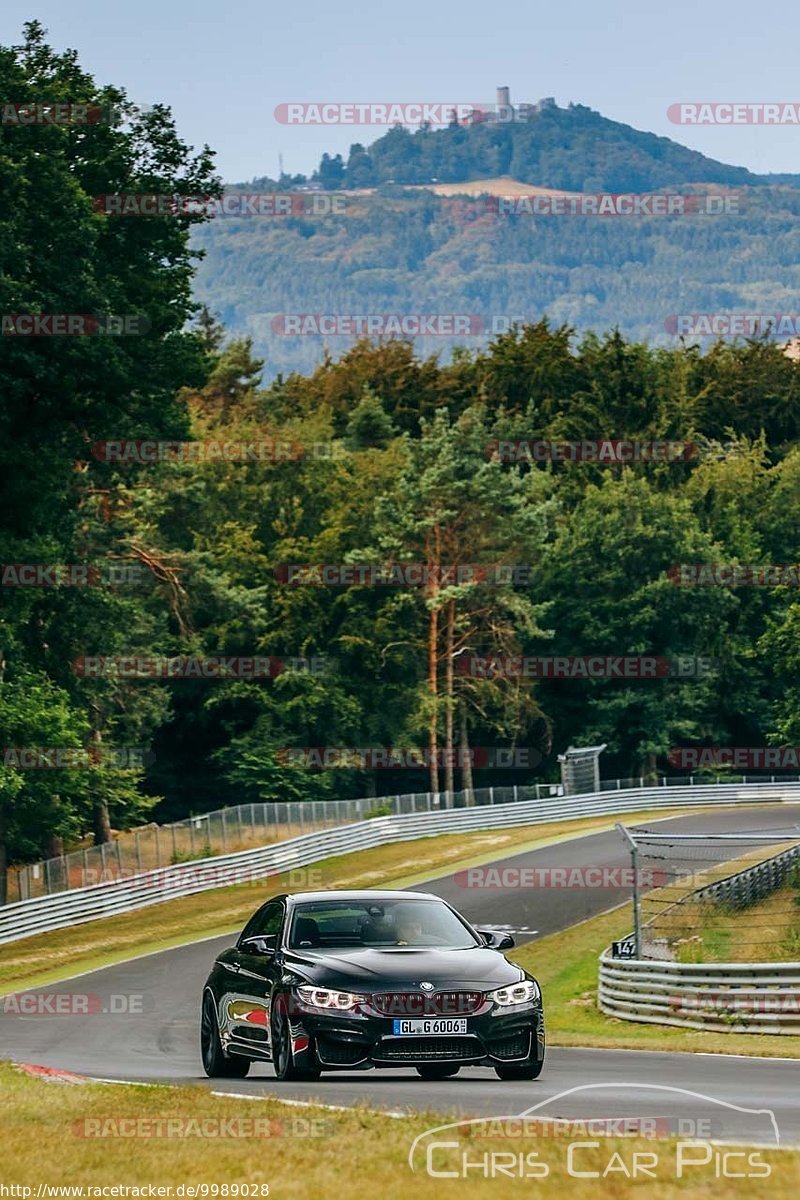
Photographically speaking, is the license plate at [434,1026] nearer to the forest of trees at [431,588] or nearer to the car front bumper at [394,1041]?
the car front bumper at [394,1041]

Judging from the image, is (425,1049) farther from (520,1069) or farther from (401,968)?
(520,1069)

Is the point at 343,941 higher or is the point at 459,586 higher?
the point at 343,941

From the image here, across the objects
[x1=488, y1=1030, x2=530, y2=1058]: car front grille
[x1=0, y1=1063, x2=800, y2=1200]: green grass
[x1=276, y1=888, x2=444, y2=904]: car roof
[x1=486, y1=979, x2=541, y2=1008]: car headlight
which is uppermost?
[x1=0, y1=1063, x2=800, y2=1200]: green grass

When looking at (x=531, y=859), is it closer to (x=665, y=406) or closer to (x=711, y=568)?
(x=711, y=568)

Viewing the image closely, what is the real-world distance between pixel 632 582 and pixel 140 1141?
82.3 m

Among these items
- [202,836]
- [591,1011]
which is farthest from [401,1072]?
[202,836]

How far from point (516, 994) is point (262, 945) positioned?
218 cm

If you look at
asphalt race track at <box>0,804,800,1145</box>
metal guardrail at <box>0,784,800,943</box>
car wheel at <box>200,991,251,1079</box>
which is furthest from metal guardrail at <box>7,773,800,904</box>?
car wheel at <box>200,991,251,1079</box>

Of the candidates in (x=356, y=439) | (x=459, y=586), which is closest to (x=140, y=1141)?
(x=459, y=586)

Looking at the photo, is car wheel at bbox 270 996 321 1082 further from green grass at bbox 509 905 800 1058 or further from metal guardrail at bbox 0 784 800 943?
metal guardrail at bbox 0 784 800 943

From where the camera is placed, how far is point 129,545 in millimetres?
68000

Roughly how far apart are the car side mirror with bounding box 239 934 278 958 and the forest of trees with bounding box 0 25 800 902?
33.5 m

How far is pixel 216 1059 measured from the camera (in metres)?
16.2

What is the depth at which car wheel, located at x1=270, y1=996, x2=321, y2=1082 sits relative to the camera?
1428 cm
